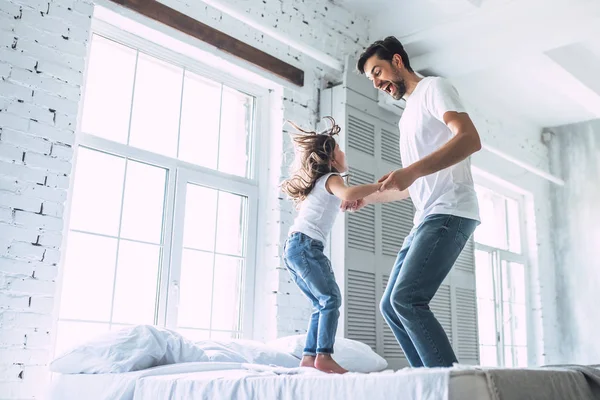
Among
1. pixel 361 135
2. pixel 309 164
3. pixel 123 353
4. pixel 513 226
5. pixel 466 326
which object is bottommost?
pixel 123 353

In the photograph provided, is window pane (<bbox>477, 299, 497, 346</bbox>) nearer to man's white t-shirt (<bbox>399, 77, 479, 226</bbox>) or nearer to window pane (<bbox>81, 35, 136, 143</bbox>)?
window pane (<bbox>81, 35, 136, 143</bbox>)

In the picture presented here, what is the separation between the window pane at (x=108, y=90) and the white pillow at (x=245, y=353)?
132 cm

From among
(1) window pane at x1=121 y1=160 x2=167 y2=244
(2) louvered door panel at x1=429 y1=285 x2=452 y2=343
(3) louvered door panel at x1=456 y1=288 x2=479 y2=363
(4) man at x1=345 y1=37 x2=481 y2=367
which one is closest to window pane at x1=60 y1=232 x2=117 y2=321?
(1) window pane at x1=121 y1=160 x2=167 y2=244

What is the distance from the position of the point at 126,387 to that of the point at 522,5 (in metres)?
3.51

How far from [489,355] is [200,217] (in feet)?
12.6

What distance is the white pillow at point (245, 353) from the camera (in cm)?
286

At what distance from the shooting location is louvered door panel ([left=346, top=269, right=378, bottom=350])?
13.6 feet

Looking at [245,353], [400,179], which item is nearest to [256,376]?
[400,179]

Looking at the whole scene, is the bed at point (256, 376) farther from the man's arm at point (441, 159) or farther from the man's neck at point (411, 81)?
the man's neck at point (411, 81)

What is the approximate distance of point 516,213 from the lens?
709cm

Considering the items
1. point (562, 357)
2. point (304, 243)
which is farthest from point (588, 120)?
point (304, 243)

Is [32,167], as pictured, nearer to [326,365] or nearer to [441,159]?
[326,365]

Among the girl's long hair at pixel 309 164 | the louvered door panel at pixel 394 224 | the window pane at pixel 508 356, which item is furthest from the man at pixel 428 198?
the window pane at pixel 508 356

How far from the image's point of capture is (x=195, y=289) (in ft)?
12.2
